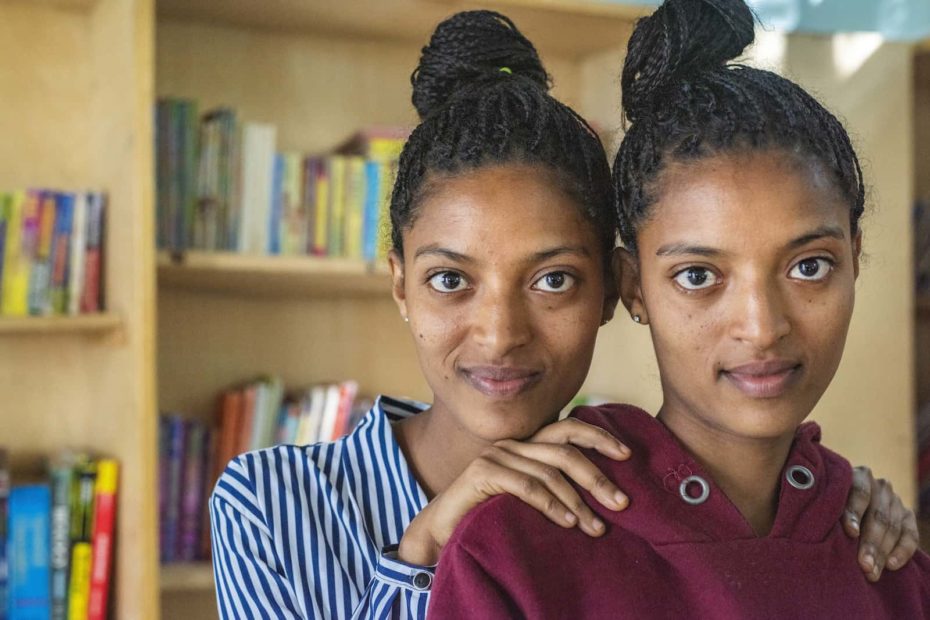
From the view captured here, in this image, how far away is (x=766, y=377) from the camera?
35.1 inches

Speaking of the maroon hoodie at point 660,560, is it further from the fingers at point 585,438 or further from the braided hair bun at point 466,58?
the braided hair bun at point 466,58

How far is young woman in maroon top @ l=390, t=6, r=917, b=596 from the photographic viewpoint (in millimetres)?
1000

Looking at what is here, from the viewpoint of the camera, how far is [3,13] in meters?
2.21

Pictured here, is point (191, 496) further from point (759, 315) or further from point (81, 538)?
point (759, 315)

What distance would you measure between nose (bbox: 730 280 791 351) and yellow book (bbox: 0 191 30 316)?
1501 mm

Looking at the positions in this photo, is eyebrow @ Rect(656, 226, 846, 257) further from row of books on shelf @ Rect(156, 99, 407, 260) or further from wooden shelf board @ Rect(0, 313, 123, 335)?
wooden shelf board @ Rect(0, 313, 123, 335)

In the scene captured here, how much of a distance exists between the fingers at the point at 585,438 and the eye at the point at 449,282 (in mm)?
177

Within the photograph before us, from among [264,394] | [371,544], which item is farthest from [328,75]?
[371,544]

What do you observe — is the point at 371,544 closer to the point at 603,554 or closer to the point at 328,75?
the point at 603,554

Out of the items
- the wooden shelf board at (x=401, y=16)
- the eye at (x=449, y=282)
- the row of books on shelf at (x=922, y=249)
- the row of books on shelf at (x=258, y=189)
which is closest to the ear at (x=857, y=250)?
the eye at (x=449, y=282)

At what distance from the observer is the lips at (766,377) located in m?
0.89

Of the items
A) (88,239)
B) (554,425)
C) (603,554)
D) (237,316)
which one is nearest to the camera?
(603,554)

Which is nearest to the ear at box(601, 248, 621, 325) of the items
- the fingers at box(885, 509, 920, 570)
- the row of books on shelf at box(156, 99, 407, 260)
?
the fingers at box(885, 509, 920, 570)

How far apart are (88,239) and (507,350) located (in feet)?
4.19
